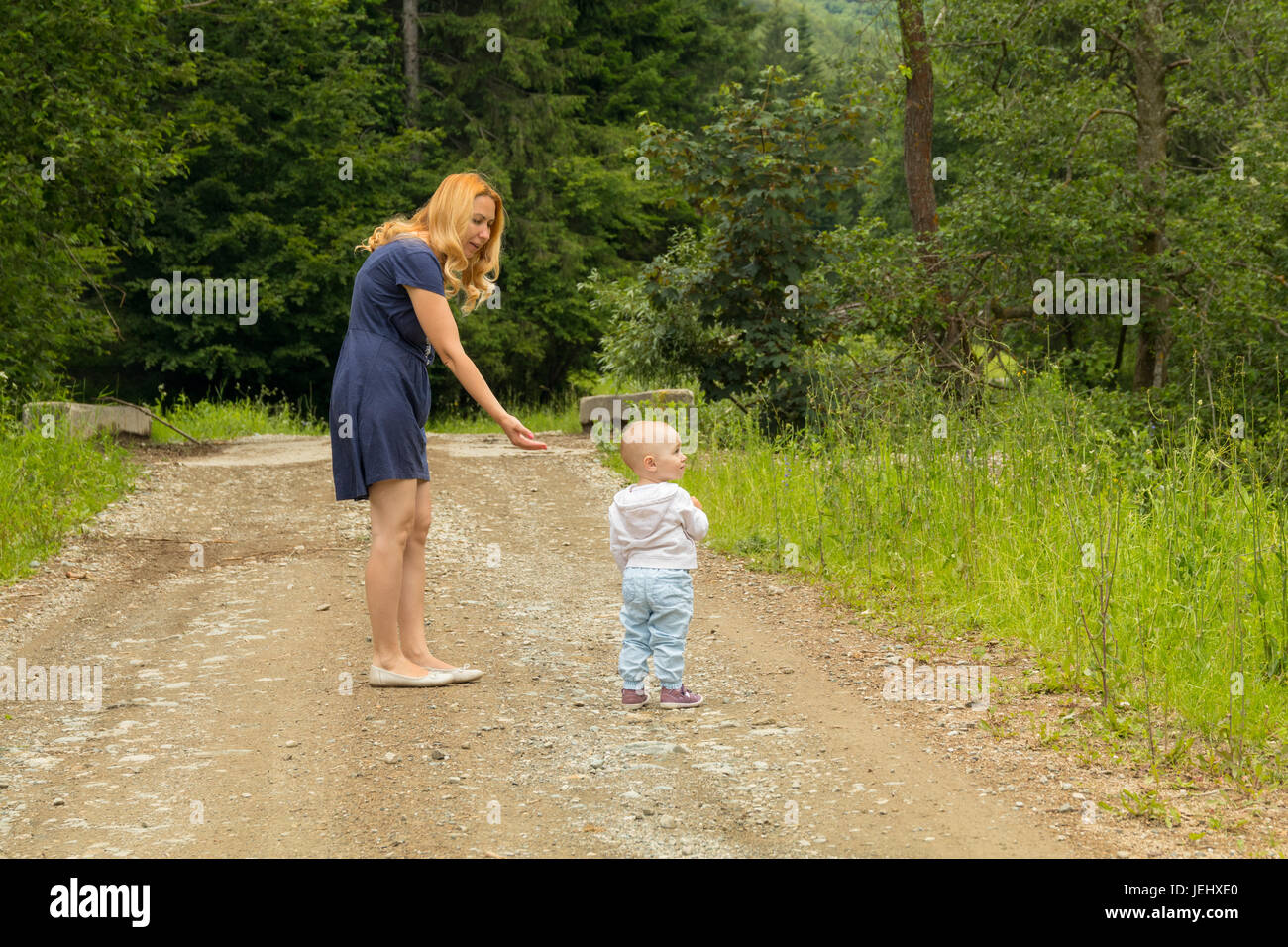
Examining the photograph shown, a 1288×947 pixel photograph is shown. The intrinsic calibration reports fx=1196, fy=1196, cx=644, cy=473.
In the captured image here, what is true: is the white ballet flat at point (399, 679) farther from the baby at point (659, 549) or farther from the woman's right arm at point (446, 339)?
the woman's right arm at point (446, 339)

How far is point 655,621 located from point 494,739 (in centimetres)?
80

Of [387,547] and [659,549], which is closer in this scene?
[659,549]

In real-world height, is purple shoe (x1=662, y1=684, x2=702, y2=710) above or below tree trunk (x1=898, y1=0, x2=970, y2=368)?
below

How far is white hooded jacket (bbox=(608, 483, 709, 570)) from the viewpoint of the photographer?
4770 mm

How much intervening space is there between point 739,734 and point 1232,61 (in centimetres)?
1628

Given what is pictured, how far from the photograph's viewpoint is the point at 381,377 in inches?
196

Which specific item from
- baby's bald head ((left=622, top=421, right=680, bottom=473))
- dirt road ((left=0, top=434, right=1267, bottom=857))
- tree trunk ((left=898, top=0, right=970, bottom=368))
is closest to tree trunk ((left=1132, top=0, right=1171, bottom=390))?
tree trunk ((left=898, top=0, right=970, bottom=368))

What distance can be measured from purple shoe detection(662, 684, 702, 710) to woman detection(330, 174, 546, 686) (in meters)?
0.98

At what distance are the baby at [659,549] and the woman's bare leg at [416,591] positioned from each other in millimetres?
902

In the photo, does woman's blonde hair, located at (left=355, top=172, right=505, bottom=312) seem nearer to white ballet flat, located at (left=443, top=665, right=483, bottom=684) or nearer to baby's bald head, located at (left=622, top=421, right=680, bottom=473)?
baby's bald head, located at (left=622, top=421, right=680, bottom=473)

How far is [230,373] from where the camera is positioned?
83.8ft

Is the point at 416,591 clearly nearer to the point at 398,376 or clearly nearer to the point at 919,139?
the point at 398,376

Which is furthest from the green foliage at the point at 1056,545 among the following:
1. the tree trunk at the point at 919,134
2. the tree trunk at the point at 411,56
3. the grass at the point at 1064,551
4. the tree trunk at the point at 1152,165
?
the tree trunk at the point at 411,56

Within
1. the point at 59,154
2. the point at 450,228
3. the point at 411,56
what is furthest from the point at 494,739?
the point at 411,56
